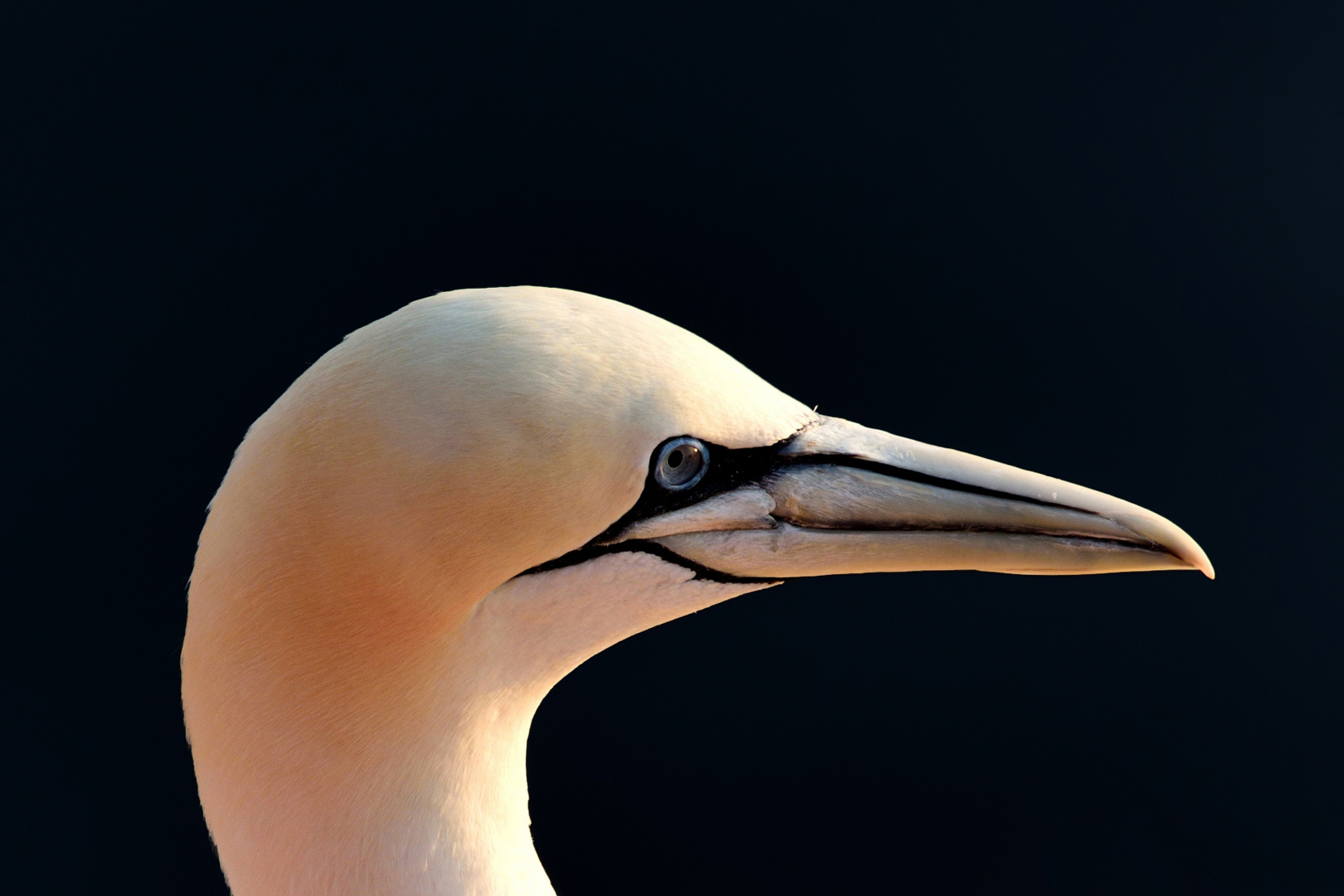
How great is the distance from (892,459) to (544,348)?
0.65 metres

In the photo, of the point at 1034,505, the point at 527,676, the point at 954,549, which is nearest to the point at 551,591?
the point at 527,676

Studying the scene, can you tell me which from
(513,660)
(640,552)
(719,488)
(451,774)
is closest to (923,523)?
(719,488)

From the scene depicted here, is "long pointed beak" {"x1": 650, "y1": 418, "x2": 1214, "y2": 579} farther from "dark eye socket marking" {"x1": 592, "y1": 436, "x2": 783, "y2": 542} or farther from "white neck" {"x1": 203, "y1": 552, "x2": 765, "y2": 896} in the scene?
"white neck" {"x1": 203, "y1": 552, "x2": 765, "y2": 896}

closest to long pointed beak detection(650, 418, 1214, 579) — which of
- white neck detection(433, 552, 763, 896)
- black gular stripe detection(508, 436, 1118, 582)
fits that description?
black gular stripe detection(508, 436, 1118, 582)

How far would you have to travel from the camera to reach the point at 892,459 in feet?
6.91

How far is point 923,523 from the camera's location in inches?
82.1

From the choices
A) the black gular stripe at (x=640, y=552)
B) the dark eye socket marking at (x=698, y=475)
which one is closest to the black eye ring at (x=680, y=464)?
the dark eye socket marking at (x=698, y=475)

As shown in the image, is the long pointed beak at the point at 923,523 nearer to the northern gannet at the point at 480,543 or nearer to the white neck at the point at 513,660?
the northern gannet at the point at 480,543

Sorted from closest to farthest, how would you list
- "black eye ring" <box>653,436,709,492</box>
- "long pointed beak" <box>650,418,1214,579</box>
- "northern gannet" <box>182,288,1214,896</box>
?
"northern gannet" <box>182,288,1214,896</box>
"black eye ring" <box>653,436,709,492</box>
"long pointed beak" <box>650,418,1214,579</box>

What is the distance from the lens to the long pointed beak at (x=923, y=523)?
2.06 meters

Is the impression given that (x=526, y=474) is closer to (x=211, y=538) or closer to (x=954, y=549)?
(x=211, y=538)

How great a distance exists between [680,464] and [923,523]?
439 mm

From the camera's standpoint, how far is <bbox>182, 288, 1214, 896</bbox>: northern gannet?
5.90ft

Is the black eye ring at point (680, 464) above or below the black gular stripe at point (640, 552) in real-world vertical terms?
above
